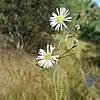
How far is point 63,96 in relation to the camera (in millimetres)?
4203

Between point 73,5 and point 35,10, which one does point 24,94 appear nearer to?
point 35,10

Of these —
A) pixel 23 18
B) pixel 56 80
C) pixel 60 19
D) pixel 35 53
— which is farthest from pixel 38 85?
pixel 35 53

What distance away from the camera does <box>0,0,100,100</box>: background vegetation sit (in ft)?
13.4

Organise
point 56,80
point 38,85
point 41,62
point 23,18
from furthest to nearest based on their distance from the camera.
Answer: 1. point 23,18
2. point 38,85
3. point 56,80
4. point 41,62

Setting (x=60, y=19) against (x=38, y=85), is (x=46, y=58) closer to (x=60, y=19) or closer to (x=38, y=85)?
(x=60, y=19)

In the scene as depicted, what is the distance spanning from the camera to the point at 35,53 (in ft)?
35.9

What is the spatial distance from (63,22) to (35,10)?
28.6ft

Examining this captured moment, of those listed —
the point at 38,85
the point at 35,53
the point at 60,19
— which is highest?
the point at 35,53

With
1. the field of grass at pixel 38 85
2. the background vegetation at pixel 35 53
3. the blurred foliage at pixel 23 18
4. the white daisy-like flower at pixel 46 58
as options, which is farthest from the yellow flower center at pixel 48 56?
the blurred foliage at pixel 23 18

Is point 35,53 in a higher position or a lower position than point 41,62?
higher

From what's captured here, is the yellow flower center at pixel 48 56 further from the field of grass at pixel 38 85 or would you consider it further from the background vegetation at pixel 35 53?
the field of grass at pixel 38 85

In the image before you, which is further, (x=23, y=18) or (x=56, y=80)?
(x=23, y=18)

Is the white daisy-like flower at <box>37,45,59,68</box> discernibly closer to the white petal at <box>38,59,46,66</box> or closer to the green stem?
the white petal at <box>38,59,46,66</box>

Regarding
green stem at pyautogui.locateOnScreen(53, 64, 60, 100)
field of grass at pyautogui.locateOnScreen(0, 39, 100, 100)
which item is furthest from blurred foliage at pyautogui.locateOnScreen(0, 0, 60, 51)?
green stem at pyautogui.locateOnScreen(53, 64, 60, 100)
